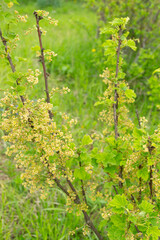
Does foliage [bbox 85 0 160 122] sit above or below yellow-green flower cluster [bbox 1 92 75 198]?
above

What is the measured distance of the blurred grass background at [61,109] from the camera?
7.69 feet

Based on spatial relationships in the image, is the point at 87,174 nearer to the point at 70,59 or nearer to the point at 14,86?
the point at 14,86

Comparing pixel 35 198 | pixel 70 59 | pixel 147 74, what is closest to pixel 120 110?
pixel 35 198

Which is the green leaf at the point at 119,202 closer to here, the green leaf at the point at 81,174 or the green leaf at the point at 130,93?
the green leaf at the point at 81,174

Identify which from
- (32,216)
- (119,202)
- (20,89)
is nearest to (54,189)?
(32,216)

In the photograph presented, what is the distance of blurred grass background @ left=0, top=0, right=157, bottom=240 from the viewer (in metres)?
2.34

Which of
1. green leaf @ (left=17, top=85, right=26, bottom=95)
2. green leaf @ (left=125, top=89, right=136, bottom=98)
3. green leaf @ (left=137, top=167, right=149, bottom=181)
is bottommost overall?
green leaf @ (left=137, top=167, right=149, bottom=181)

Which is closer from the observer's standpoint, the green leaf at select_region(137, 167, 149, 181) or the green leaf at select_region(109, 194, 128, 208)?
the green leaf at select_region(109, 194, 128, 208)

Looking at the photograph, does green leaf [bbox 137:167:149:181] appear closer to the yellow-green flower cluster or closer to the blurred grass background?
the yellow-green flower cluster

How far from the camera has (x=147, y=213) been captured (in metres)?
1.34

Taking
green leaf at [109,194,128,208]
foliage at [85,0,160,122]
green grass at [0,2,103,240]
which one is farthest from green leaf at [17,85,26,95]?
foliage at [85,0,160,122]

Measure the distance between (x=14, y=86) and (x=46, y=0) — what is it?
10187 mm

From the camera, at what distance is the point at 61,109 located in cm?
370

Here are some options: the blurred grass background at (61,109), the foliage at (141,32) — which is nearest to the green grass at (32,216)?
the blurred grass background at (61,109)
